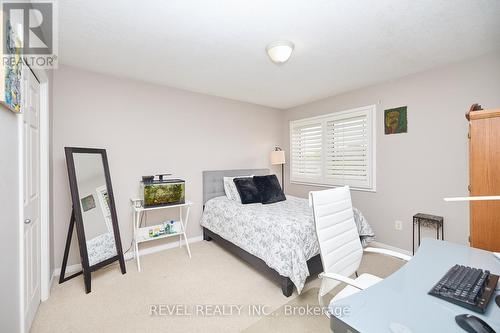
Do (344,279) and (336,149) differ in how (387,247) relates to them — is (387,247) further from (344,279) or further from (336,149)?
(344,279)

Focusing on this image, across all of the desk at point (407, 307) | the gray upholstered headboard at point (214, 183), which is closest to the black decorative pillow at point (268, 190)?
the gray upholstered headboard at point (214, 183)

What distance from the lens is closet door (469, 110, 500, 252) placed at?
1.53 metres

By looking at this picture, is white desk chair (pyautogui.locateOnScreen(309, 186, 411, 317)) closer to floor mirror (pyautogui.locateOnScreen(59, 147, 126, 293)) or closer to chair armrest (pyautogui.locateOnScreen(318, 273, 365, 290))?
chair armrest (pyautogui.locateOnScreen(318, 273, 365, 290))

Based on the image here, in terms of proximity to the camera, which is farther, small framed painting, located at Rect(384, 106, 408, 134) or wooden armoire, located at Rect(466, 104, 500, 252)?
small framed painting, located at Rect(384, 106, 408, 134)

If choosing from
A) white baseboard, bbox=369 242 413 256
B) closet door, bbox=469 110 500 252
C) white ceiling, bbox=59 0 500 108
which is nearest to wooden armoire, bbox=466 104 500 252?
closet door, bbox=469 110 500 252

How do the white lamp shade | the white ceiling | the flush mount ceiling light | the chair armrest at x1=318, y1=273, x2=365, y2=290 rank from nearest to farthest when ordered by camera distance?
the chair armrest at x1=318, y1=273, x2=365, y2=290 < the white ceiling < the flush mount ceiling light < the white lamp shade

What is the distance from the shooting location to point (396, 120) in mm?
3059

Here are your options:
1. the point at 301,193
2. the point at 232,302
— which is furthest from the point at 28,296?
the point at 301,193

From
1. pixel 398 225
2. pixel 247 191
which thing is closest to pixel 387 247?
pixel 398 225

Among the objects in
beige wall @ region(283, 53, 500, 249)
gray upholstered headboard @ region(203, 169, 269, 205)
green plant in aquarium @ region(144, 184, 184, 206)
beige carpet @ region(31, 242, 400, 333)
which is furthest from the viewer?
gray upholstered headboard @ region(203, 169, 269, 205)

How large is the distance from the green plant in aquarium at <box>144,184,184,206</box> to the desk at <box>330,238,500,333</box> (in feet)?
8.25

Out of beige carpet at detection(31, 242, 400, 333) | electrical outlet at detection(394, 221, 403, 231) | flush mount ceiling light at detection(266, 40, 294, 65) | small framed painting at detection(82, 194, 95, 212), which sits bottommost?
beige carpet at detection(31, 242, 400, 333)

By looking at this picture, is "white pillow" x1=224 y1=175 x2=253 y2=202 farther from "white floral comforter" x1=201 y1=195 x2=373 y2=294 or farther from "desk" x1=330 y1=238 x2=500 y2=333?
"desk" x1=330 y1=238 x2=500 y2=333

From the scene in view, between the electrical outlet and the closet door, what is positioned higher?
the closet door
